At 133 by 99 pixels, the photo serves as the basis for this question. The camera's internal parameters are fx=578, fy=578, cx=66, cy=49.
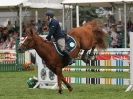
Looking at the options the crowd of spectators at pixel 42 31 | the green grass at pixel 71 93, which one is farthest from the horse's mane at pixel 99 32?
the crowd of spectators at pixel 42 31

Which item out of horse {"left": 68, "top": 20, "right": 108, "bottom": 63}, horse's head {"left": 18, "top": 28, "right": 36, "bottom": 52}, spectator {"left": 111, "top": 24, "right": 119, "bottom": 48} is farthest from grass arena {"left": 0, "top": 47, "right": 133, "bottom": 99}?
spectator {"left": 111, "top": 24, "right": 119, "bottom": 48}

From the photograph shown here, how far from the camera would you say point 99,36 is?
17328 mm

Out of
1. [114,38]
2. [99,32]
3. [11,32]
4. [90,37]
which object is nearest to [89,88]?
[90,37]

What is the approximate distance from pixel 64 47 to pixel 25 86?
3053 mm

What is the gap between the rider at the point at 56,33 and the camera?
15852 mm

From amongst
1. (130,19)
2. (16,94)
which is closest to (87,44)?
(16,94)

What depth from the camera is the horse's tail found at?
17281 millimetres

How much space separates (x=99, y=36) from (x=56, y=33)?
5.88 feet

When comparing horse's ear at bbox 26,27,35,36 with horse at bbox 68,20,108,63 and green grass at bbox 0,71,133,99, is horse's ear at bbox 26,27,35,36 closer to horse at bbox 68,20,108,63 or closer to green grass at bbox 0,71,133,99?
horse at bbox 68,20,108,63

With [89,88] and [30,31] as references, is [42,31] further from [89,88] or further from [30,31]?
[30,31]

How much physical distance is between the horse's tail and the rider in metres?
1.45

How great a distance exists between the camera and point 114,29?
29688mm

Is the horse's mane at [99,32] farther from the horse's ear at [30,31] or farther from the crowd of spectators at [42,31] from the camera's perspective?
the crowd of spectators at [42,31]

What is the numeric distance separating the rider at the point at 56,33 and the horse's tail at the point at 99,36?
1.45 m
